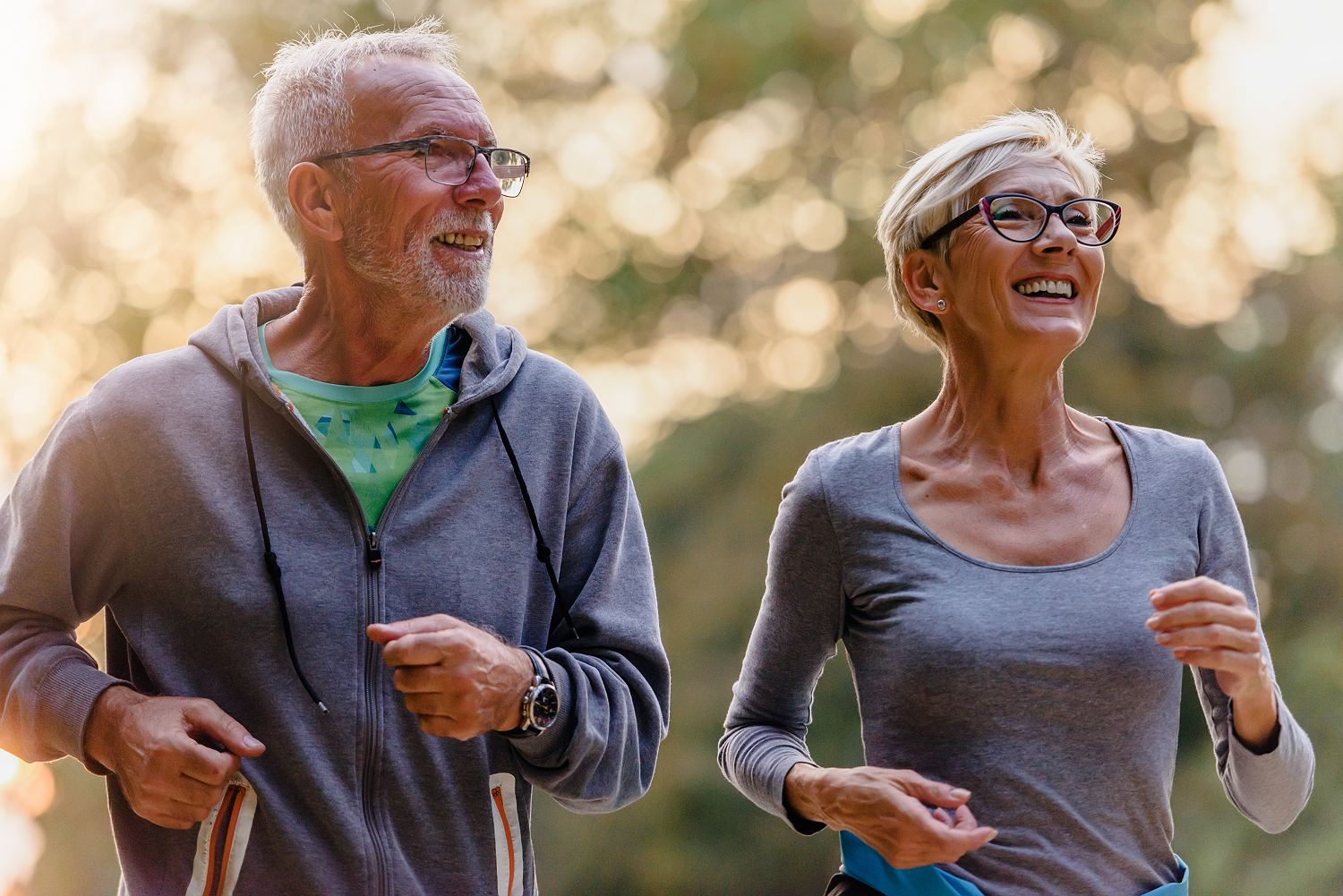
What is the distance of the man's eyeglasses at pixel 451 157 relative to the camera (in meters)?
2.04

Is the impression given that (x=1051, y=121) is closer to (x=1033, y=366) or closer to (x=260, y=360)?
(x=1033, y=366)

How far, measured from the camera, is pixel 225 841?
180 centimetres

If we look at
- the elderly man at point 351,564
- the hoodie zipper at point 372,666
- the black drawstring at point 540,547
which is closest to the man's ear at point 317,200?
the elderly man at point 351,564

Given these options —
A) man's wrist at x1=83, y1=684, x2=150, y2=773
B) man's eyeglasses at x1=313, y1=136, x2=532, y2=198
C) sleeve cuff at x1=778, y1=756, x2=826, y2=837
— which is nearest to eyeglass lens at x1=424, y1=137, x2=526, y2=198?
man's eyeglasses at x1=313, y1=136, x2=532, y2=198

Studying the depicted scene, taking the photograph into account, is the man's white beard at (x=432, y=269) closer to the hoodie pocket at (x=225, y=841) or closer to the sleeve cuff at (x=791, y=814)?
the hoodie pocket at (x=225, y=841)

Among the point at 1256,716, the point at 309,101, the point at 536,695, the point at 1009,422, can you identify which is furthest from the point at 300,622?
the point at 1256,716

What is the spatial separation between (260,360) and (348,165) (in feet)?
1.11

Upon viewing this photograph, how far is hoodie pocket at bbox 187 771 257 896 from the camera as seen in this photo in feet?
5.89

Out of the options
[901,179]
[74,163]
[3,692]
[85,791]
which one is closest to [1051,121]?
[901,179]

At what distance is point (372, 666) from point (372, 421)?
387mm

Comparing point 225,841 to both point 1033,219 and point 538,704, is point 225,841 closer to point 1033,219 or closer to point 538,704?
point 538,704

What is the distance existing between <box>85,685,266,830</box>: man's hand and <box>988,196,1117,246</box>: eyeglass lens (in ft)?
4.38

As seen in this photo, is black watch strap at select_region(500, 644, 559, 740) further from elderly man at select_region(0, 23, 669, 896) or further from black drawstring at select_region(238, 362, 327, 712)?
black drawstring at select_region(238, 362, 327, 712)

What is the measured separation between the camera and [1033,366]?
2072 millimetres
